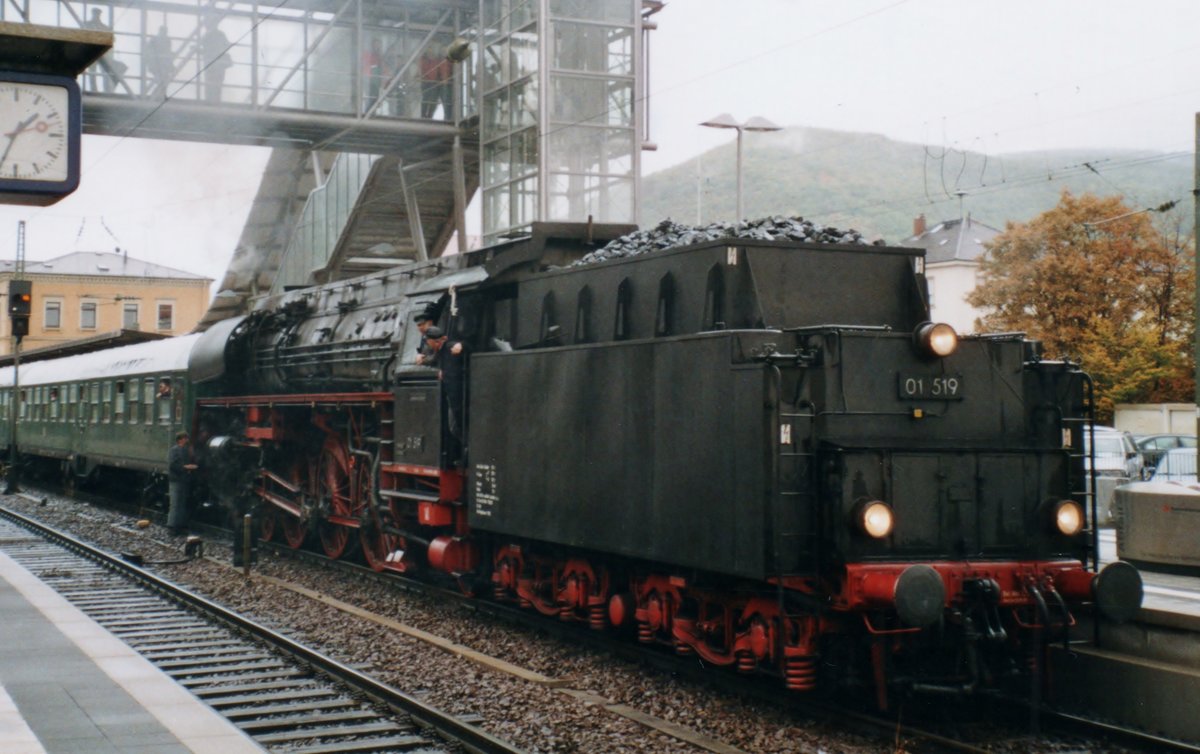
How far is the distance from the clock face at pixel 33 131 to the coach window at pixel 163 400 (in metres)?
14.8

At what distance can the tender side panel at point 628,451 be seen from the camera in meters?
7.61

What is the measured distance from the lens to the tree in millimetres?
36125

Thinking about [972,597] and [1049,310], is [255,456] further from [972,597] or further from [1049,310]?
[1049,310]

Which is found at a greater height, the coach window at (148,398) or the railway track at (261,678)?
the coach window at (148,398)

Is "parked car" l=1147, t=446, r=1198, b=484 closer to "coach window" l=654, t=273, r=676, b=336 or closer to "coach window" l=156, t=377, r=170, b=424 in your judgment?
"coach window" l=654, t=273, r=676, b=336

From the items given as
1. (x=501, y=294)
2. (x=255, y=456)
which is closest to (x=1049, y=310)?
(x=255, y=456)

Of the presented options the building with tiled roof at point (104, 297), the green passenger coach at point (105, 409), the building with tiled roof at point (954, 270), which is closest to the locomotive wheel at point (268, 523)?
the green passenger coach at point (105, 409)

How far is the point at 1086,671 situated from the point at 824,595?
2300mm

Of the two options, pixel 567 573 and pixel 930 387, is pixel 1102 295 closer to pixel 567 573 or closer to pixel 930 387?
pixel 567 573

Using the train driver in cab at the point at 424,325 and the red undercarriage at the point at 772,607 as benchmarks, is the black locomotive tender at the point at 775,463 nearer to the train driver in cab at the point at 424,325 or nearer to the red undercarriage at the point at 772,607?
the red undercarriage at the point at 772,607

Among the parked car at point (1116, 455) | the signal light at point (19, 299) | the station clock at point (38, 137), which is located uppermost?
the signal light at point (19, 299)

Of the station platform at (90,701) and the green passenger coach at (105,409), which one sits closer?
the station platform at (90,701)

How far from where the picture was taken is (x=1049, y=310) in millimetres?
38469

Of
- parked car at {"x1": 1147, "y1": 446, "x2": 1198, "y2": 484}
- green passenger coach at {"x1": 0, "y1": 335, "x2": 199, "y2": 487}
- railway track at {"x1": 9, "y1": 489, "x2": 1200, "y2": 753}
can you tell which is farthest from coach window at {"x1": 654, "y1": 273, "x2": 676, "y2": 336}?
parked car at {"x1": 1147, "y1": 446, "x2": 1198, "y2": 484}
